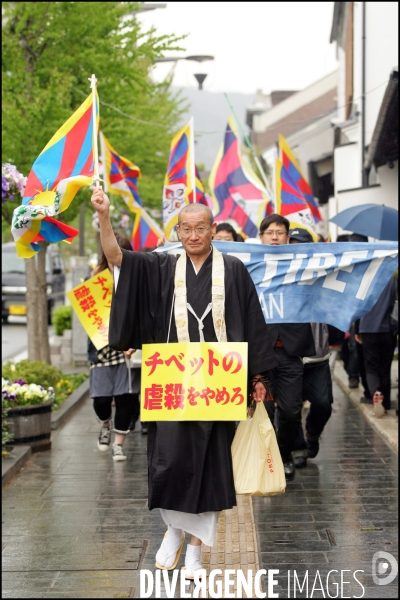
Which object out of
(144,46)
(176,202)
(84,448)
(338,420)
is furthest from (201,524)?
(144,46)

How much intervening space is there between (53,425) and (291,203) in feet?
12.4

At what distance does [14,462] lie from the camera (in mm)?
8445

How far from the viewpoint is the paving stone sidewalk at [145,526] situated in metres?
5.55

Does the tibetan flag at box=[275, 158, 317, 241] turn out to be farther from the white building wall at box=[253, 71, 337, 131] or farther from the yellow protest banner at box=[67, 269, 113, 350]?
the white building wall at box=[253, 71, 337, 131]

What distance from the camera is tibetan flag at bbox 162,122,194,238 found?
12188 millimetres

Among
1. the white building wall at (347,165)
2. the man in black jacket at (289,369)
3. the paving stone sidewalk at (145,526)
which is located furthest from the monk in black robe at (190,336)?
the white building wall at (347,165)

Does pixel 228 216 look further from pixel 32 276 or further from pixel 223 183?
pixel 32 276

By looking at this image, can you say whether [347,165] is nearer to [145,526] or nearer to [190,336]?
[145,526]

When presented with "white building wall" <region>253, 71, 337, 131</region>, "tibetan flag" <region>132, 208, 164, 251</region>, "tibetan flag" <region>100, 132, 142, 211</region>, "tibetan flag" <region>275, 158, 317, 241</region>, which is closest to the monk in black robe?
"tibetan flag" <region>275, 158, 317, 241</region>

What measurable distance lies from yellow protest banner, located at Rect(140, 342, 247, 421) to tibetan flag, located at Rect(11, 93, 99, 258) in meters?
1.27

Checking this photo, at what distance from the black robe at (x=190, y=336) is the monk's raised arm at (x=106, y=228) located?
0.07m

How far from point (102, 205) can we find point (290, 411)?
2.94 m

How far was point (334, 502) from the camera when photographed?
7301 mm

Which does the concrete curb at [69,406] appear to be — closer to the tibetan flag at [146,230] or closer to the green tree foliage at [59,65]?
the tibetan flag at [146,230]
